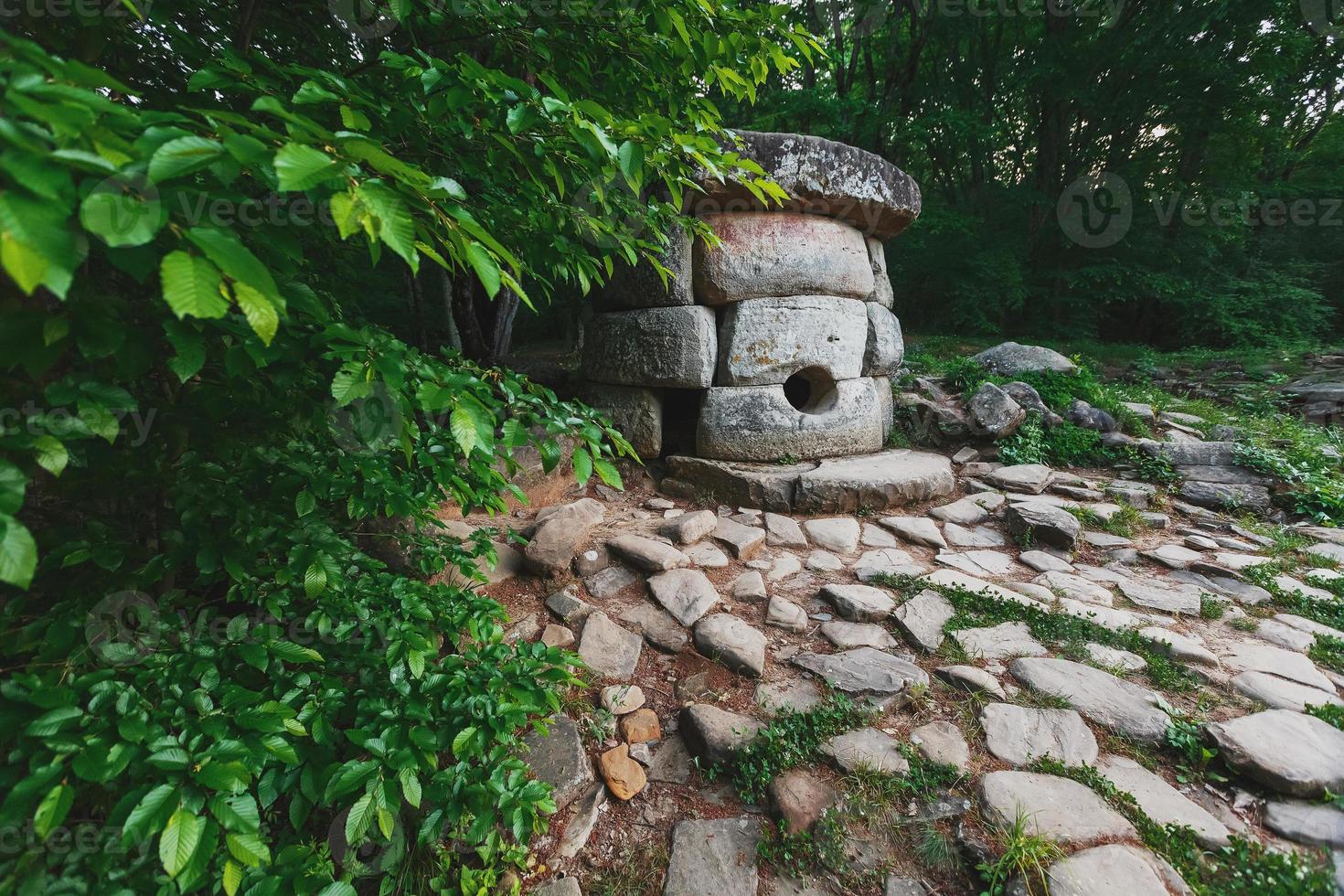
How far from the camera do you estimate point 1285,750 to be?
1.56 metres

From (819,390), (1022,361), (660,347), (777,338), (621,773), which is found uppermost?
(777,338)

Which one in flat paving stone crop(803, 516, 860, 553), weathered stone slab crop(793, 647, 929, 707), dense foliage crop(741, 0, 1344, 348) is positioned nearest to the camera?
weathered stone slab crop(793, 647, 929, 707)

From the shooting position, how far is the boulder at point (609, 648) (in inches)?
79.8

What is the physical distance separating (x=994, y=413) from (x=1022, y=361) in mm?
1959

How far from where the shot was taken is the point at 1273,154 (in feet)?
32.9

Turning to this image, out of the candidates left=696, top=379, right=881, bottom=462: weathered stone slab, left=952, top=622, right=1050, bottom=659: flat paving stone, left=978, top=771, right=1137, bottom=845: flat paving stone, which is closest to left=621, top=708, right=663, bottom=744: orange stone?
left=978, top=771, right=1137, bottom=845: flat paving stone

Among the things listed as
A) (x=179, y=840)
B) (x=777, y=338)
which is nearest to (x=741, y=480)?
(x=777, y=338)

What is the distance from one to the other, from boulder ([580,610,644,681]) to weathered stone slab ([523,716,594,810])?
0.30m

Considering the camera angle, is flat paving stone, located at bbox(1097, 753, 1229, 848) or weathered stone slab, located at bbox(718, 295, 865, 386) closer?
flat paving stone, located at bbox(1097, 753, 1229, 848)

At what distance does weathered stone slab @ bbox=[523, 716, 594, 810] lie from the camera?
1.57m

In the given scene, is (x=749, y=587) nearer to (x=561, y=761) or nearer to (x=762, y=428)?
(x=561, y=761)

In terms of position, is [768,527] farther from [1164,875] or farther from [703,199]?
[703,199]

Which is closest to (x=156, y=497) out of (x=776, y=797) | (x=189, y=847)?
(x=189, y=847)

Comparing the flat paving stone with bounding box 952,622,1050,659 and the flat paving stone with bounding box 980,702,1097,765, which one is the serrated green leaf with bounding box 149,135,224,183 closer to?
the flat paving stone with bounding box 980,702,1097,765
